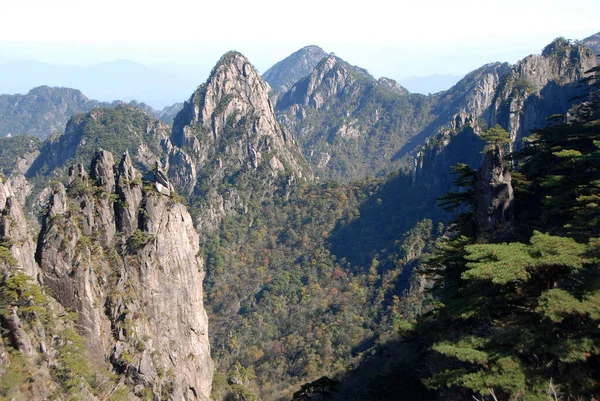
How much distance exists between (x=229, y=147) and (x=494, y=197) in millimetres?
98228

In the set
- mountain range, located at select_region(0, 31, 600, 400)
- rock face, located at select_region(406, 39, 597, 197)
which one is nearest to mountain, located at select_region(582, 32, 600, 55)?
rock face, located at select_region(406, 39, 597, 197)

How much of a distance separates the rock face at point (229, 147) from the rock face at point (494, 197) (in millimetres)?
82942

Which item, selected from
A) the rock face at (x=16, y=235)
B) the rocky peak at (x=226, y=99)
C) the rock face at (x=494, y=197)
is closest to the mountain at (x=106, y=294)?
the rock face at (x=16, y=235)

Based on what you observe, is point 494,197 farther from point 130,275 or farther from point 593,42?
point 593,42

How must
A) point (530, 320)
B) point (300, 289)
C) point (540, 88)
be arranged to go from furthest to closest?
point (540, 88) < point (300, 289) < point (530, 320)

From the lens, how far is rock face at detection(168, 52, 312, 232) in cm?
11256

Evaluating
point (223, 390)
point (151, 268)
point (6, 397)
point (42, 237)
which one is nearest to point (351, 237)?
point (223, 390)

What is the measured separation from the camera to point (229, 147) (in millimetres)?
119125

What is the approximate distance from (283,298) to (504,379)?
71070mm

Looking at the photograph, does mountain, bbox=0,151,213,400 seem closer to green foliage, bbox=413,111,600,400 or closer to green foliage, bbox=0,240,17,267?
green foliage, bbox=0,240,17,267

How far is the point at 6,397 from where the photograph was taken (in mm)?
21016

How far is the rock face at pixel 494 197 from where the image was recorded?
26875 millimetres

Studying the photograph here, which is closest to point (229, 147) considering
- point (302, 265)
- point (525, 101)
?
point (302, 265)

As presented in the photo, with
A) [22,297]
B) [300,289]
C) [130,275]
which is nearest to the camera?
[22,297]
